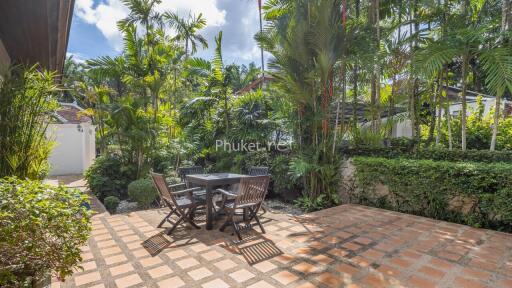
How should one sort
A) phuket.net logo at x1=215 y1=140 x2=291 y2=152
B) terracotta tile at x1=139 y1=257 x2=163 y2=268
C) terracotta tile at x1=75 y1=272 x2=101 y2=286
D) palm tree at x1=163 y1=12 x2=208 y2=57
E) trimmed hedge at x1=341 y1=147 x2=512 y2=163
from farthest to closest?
1. palm tree at x1=163 y1=12 x2=208 y2=57
2. phuket.net logo at x1=215 y1=140 x2=291 y2=152
3. trimmed hedge at x1=341 y1=147 x2=512 y2=163
4. terracotta tile at x1=139 y1=257 x2=163 y2=268
5. terracotta tile at x1=75 y1=272 x2=101 y2=286

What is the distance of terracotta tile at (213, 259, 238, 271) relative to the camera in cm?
318

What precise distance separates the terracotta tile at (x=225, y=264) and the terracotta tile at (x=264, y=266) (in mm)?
270

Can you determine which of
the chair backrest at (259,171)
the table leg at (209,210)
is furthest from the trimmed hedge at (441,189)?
the table leg at (209,210)

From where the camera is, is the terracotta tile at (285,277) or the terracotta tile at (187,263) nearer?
the terracotta tile at (285,277)

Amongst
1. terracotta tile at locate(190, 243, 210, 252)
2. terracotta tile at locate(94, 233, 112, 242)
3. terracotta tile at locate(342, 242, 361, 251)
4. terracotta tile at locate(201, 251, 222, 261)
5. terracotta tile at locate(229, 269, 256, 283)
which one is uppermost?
terracotta tile at locate(342, 242, 361, 251)

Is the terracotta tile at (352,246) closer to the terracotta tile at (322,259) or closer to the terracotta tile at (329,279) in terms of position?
the terracotta tile at (322,259)

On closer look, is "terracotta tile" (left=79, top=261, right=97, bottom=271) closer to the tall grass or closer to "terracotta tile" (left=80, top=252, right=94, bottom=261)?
"terracotta tile" (left=80, top=252, right=94, bottom=261)

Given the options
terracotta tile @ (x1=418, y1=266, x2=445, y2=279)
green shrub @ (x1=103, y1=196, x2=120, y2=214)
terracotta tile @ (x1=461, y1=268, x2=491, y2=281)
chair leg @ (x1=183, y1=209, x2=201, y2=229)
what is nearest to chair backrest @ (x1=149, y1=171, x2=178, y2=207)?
chair leg @ (x1=183, y1=209, x2=201, y2=229)

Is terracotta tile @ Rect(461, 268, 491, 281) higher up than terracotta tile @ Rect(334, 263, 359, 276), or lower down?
lower down

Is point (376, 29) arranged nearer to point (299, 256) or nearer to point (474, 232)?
point (474, 232)

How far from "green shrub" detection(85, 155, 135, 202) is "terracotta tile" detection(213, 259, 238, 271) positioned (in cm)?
541

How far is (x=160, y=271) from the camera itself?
3082mm

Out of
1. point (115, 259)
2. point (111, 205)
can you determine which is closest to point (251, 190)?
point (115, 259)

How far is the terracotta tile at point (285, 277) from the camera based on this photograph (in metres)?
2.84
